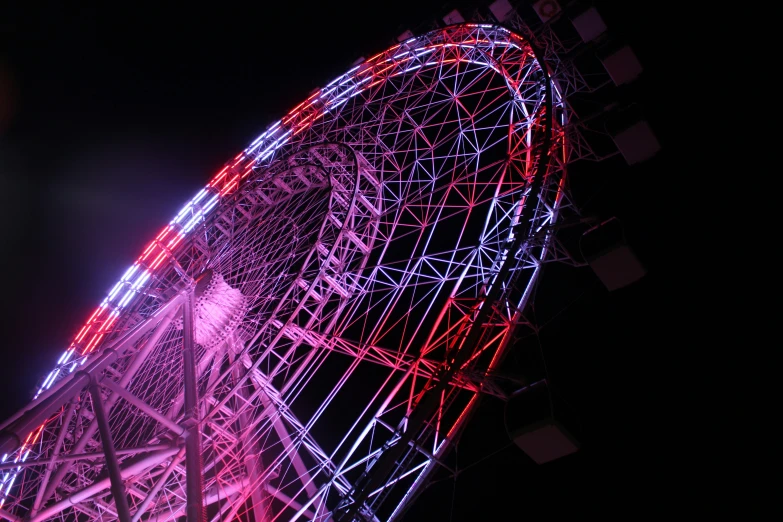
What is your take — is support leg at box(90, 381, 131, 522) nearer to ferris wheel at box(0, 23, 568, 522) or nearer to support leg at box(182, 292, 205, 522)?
ferris wheel at box(0, 23, 568, 522)

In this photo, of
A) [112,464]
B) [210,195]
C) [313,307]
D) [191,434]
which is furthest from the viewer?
[210,195]

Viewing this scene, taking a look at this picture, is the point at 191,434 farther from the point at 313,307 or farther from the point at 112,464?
the point at 313,307

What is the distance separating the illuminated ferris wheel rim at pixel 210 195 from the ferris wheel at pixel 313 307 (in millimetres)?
65

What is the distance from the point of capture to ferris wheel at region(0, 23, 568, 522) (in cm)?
1201

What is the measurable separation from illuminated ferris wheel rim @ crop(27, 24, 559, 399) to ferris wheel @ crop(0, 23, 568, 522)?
0.07 m

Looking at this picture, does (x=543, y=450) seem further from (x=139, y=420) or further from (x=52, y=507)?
(x=139, y=420)

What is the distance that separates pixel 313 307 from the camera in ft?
58.4

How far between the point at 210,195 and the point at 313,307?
20.6ft

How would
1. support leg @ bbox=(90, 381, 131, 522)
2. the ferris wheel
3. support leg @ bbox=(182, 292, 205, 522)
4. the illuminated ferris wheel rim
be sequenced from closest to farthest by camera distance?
support leg @ bbox=(182, 292, 205, 522) < support leg @ bbox=(90, 381, 131, 522) < the ferris wheel < the illuminated ferris wheel rim

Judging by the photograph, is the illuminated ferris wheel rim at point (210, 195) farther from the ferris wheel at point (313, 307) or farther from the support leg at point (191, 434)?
the support leg at point (191, 434)

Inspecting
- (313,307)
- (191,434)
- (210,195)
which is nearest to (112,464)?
(191,434)

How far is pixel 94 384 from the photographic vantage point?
12789mm

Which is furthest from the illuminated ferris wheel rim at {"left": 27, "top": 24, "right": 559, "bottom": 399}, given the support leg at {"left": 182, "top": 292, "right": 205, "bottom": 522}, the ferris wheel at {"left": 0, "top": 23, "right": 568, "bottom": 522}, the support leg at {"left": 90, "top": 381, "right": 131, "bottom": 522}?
the support leg at {"left": 90, "top": 381, "right": 131, "bottom": 522}

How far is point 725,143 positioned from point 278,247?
38.2ft
